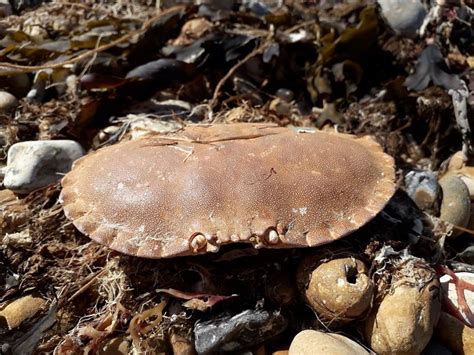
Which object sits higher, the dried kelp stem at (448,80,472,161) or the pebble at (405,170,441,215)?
the dried kelp stem at (448,80,472,161)

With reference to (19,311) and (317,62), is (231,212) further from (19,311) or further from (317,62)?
(317,62)

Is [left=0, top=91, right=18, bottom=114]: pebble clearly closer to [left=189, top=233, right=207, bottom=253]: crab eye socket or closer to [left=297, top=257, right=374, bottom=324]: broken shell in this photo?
[left=189, top=233, right=207, bottom=253]: crab eye socket

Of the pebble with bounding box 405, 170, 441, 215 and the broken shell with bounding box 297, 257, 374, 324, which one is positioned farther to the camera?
the pebble with bounding box 405, 170, 441, 215

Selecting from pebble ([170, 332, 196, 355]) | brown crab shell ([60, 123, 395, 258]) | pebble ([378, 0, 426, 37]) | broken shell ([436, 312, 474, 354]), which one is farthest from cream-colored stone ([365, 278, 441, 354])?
pebble ([378, 0, 426, 37])

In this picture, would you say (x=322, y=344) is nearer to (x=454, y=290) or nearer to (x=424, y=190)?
(x=454, y=290)

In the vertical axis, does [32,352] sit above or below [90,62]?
below

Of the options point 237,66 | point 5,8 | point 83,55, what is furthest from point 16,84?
point 237,66

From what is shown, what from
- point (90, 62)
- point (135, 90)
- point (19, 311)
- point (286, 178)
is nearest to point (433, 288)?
point (286, 178)
